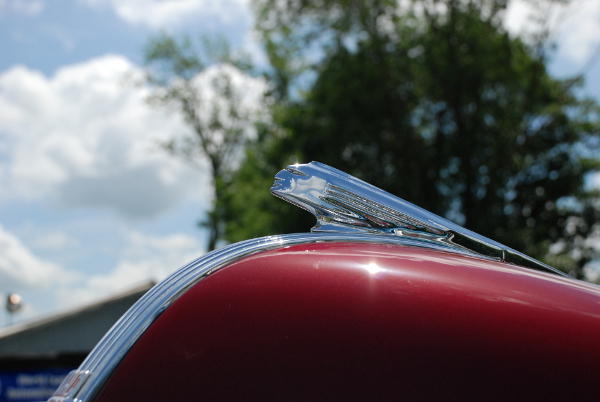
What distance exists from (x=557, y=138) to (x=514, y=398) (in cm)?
2009

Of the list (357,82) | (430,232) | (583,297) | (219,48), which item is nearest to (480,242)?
(430,232)

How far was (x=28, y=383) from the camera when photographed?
852cm

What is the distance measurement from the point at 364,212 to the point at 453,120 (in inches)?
712

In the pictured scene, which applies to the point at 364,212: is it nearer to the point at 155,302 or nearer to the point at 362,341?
the point at 362,341

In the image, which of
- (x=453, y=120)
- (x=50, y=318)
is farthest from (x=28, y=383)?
(x=453, y=120)

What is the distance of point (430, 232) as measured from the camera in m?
1.56

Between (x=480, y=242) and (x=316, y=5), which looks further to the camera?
(x=316, y=5)

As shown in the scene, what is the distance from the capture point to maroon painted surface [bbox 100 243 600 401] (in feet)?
3.60

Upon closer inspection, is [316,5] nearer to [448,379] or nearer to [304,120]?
[304,120]

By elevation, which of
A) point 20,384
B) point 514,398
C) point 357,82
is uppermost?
point 357,82

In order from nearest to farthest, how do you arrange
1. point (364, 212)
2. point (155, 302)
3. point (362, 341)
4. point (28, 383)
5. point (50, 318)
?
1. point (362, 341)
2. point (155, 302)
3. point (364, 212)
4. point (28, 383)
5. point (50, 318)

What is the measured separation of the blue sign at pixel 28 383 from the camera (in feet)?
27.6

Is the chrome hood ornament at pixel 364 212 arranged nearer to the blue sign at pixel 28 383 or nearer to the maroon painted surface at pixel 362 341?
the maroon painted surface at pixel 362 341

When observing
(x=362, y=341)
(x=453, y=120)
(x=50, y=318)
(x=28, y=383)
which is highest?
(x=453, y=120)
